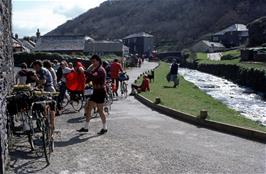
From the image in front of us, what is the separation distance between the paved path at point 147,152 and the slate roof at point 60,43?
55.0 metres

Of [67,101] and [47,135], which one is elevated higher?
[47,135]

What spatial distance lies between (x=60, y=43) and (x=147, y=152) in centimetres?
6059

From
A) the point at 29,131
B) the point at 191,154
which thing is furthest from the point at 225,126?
the point at 29,131

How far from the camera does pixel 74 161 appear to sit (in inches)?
348

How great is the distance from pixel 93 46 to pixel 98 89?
6847 cm

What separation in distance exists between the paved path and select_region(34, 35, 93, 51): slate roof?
2167 inches

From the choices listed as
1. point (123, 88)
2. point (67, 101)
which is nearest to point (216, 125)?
point (67, 101)

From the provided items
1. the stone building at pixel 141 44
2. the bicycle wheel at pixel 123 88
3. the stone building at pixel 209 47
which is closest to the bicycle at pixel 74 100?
the bicycle wheel at pixel 123 88

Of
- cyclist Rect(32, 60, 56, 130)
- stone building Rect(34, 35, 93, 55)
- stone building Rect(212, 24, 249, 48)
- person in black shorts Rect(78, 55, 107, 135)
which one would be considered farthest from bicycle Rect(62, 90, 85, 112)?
stone building Rect(212, 24, 249, 48)

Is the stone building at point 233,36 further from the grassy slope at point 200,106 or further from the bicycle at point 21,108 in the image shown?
the bicycle at point 21,108

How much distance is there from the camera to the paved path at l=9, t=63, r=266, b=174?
8414mm

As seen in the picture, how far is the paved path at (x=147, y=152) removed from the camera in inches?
331

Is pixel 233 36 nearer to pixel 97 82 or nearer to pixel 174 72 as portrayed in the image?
pixel 174 72

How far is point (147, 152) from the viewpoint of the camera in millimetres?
9703
